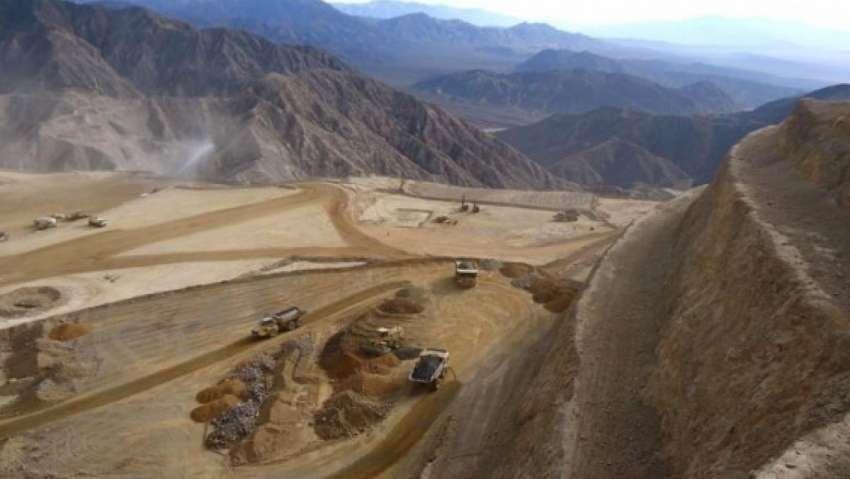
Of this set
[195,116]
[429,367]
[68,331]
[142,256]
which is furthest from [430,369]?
[195,116]

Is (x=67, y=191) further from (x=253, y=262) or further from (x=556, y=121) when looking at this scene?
(x=556, y=121)

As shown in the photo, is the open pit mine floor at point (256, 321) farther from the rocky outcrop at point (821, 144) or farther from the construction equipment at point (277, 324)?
the rocky outcrop at point (821, 144)

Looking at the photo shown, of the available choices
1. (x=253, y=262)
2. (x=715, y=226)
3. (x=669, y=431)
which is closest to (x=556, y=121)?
(x=253, y=262)

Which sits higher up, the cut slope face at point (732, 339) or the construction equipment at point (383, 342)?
the cut slope face at point (732, 339)

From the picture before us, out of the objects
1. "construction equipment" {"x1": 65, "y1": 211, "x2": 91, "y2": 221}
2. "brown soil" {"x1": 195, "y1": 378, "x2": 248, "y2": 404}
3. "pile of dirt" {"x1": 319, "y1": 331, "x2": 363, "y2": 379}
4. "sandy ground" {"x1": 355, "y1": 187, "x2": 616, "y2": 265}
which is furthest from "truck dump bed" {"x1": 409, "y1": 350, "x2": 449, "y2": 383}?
"construction equipment" {"x1": 65, "y1": 211, "x2": 91, "y2": 221}

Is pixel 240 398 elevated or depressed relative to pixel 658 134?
depressed

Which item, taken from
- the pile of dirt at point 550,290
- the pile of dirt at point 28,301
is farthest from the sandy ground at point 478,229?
the pile of dirt at point 28,301

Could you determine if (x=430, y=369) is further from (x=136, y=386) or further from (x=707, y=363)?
(x=136, y=386)
